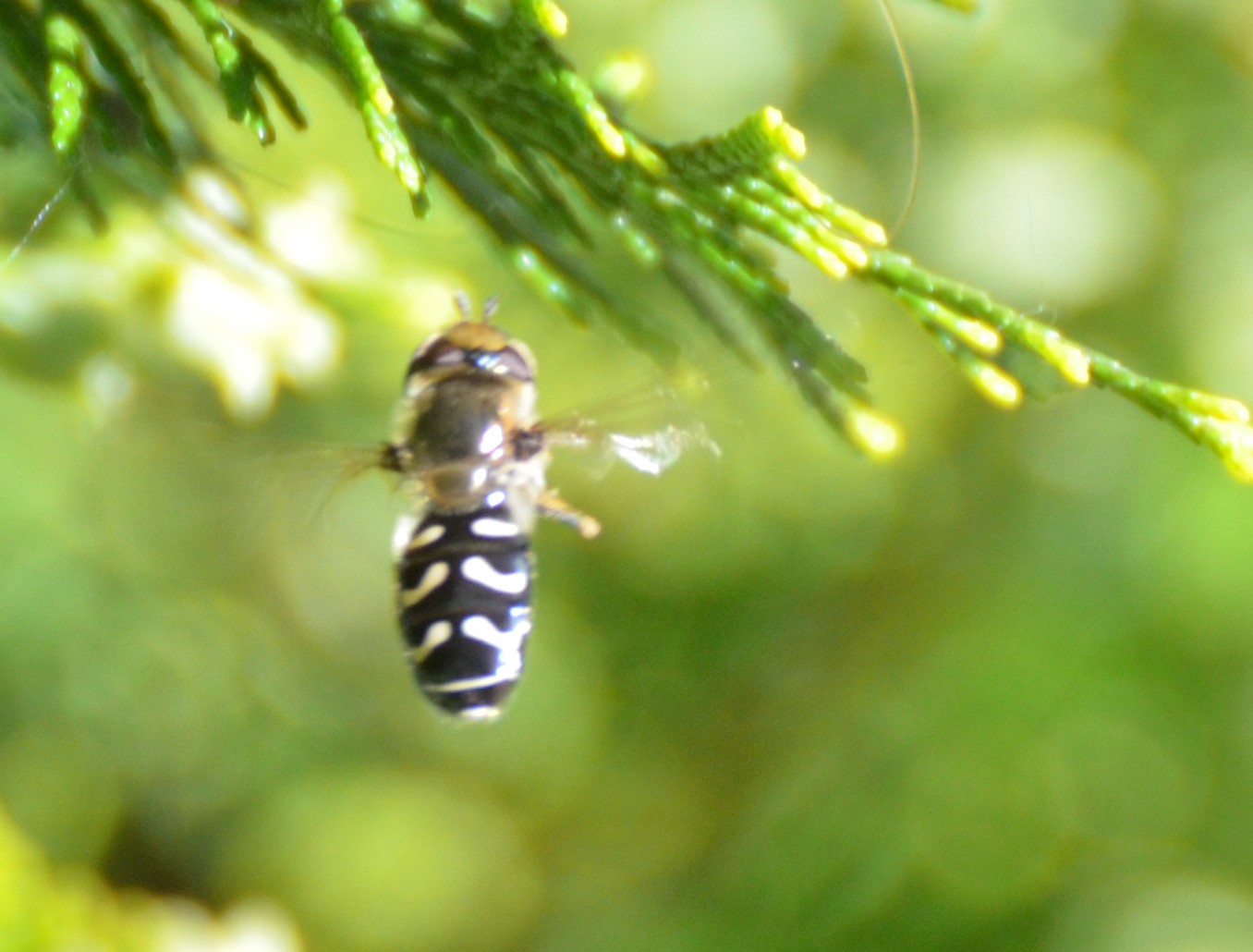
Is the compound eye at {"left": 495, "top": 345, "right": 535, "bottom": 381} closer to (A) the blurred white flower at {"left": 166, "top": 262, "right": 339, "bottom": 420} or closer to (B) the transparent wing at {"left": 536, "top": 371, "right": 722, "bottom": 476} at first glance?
(B) the transparent wing at {"left": 536, "top": 371, "right": 722, "bottom": 476}

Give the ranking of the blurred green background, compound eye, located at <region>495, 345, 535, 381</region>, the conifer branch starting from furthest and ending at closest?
1. the blurred green background
2. compound eye, located at <region>495, 345, 535, 381</region>
3. the conifer branch

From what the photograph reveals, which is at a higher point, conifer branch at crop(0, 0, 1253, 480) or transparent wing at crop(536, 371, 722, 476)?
transparent wing at crop(536, 371, 722, 476)

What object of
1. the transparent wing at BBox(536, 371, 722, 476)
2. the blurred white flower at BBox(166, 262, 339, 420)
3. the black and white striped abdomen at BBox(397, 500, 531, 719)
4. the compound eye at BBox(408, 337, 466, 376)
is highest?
the blurred white flower at BBox(166, 262, 339, 420)

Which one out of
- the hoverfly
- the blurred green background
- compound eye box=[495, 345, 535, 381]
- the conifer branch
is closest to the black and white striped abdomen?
the hoverfly

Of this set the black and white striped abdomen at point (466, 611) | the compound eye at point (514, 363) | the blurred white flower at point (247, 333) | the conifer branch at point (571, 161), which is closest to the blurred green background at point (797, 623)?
the blurred white flower at point (247, 333)

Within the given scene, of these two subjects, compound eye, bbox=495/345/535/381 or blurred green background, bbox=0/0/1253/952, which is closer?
compound eye, bbox=495/345/535/381

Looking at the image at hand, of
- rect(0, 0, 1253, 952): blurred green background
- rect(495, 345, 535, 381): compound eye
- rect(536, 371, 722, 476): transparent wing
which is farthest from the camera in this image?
rect(0, 0, 1253, 952): blurred green background

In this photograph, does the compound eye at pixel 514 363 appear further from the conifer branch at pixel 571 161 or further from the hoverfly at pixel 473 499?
the conifer branch at pixel 571 161

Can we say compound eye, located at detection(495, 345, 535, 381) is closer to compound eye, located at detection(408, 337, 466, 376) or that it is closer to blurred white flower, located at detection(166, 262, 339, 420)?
compound eye, located at detection(408, 337, 466, 376)

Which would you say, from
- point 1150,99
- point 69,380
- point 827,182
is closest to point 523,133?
point 69,380
